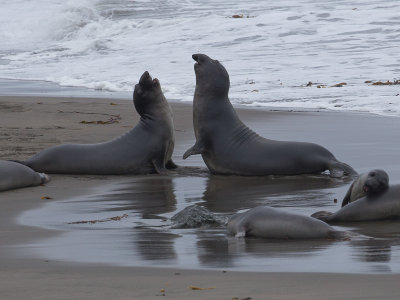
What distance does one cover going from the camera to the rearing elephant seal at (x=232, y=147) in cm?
777

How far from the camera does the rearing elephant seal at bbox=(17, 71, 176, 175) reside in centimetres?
816

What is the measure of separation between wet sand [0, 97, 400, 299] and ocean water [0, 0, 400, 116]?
2.04m

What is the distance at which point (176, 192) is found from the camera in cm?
701

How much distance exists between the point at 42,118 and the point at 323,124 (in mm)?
3791

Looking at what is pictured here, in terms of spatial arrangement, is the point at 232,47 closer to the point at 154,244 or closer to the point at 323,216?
the point at 323,216

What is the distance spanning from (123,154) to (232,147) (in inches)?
41.4

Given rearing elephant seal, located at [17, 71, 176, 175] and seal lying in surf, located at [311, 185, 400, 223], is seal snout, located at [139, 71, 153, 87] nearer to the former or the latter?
rearing elephant seal, located at [17, 71, 176, 175]

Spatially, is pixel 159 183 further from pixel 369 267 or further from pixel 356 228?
pixel 369 267

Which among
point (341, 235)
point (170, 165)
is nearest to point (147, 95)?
point (170, 165)

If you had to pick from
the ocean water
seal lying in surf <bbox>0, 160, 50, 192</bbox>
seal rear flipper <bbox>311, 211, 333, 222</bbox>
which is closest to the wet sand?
seal lying in surf <bbox>0, 160, 50, 192</bbox>

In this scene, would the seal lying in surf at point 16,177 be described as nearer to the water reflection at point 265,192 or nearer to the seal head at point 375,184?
the water reflection at point 265,192

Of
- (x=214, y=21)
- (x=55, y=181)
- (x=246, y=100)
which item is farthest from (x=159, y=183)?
(x=214, y=21)

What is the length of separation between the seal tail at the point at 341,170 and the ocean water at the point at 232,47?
4.58 meters

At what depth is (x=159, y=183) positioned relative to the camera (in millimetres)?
7555
